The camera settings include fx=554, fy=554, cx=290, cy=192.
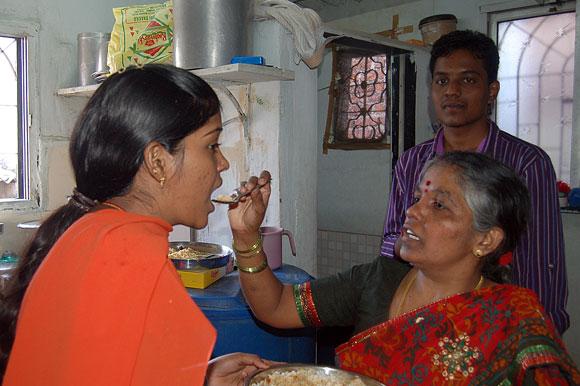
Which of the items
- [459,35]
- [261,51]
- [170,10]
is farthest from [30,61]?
[459,35]

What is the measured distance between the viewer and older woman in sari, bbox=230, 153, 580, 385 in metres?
1.42

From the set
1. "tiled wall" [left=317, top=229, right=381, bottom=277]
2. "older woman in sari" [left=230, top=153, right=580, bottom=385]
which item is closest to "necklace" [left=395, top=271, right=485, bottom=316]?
"older woman in sari" [left=230, top=153, right=580, bottom=385]

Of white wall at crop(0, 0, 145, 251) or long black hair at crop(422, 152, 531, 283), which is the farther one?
white wall at crop(0, 0, 145, 251)

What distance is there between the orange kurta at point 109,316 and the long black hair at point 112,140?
0.37 ft

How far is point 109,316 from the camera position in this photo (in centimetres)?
82

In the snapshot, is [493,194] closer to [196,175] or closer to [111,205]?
[196,175]

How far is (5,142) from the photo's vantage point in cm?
340

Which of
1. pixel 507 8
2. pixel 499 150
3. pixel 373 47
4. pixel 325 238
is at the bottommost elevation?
pixel 325 238

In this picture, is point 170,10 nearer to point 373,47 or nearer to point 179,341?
point 373,47

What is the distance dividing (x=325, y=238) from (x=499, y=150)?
112 inches

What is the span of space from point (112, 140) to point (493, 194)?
1.03 meters

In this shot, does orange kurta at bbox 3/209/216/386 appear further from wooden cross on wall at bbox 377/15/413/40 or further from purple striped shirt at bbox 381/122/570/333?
wooden cross on wall at bbox 377/15/413/40

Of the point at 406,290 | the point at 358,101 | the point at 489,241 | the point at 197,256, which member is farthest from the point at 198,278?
the point at 358,101

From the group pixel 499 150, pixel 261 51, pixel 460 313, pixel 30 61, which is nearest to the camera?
pixel 460 313
